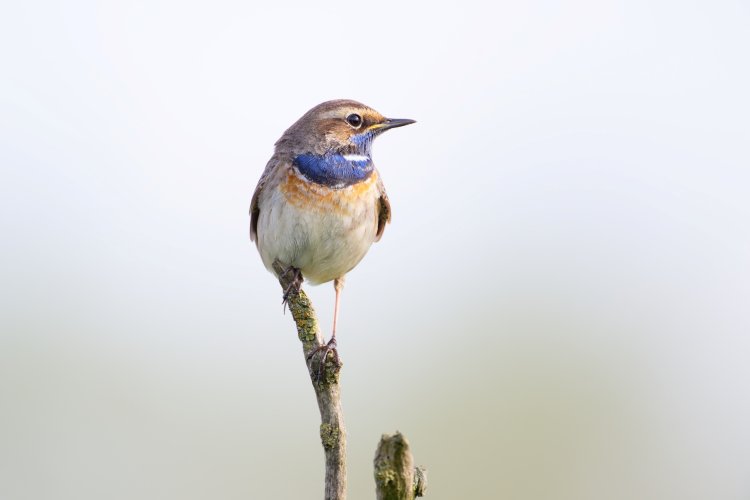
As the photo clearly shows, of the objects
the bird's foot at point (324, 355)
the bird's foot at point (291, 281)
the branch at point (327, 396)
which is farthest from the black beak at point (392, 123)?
the bird's foot at point (324, 355)

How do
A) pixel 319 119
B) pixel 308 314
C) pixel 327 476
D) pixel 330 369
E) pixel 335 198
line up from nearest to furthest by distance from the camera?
pixel 327 476
pixel 330 369
pixel 308 314
pixel 335 198
pixel 319 119

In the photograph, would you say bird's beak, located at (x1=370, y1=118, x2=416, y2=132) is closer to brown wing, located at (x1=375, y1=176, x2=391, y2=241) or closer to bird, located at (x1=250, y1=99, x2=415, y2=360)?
bird, located at (x1=250, y1=99, x2=415, y2=360)

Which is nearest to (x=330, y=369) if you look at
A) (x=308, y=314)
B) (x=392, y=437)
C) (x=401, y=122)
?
(x=308, y=314)

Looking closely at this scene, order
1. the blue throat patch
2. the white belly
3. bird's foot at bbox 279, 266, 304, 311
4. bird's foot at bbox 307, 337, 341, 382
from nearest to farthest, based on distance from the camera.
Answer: bird's foot at bbox 307, 337, 341, 382 → bird's foot at bbox 279, 266, 304, 311 → the white belly → the blue throat patch

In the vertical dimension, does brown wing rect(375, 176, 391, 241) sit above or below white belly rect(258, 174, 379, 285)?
above

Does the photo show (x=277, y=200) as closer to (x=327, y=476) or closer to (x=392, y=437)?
(x=327, y=476)

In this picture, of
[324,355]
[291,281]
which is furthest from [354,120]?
[324,355]

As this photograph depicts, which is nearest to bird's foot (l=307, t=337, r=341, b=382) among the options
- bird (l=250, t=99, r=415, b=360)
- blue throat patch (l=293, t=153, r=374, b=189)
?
bird (l=250, t=99, r=415, b=360)

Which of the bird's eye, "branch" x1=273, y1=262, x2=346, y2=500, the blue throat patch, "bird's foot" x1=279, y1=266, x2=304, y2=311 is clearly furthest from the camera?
the bird's eye
